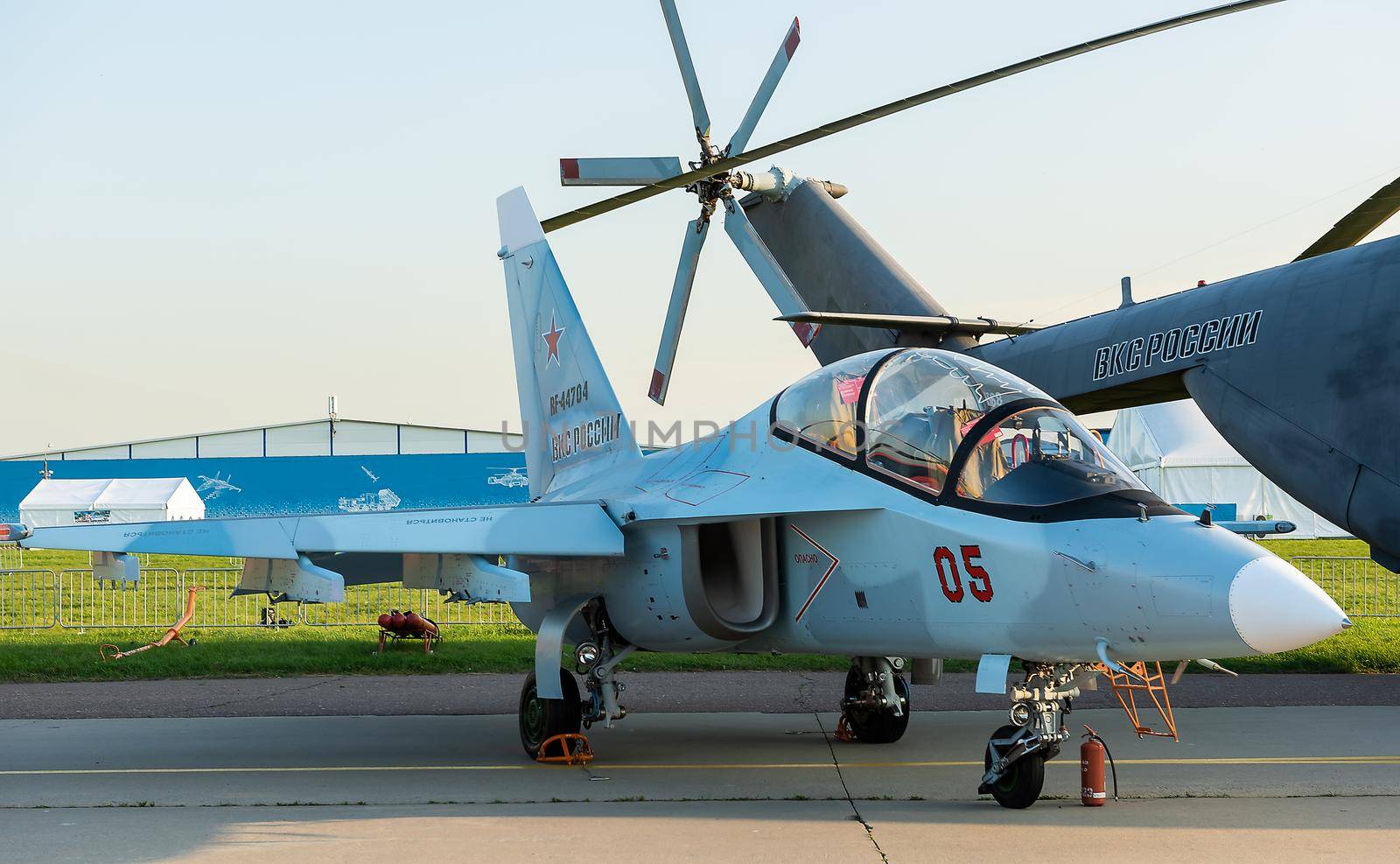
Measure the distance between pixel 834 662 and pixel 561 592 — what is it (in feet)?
18.2

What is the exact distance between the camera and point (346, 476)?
49.4 meters

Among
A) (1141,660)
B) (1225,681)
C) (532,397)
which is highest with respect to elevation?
(532,397)

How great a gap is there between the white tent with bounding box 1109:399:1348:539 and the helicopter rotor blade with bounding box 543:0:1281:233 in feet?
72.8

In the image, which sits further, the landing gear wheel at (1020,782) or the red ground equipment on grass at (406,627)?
the red ground equipment on grass at (406,627)

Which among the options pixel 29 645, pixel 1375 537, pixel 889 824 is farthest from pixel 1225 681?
pixel 29 645

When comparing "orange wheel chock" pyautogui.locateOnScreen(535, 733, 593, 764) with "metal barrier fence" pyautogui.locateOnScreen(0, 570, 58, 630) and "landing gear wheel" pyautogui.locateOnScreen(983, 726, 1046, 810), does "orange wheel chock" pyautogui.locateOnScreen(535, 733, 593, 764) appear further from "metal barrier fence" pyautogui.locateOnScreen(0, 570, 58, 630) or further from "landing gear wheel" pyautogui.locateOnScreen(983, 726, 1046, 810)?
"metal barrier fence" pyautogui.locateOnScreen(0, 570, 58, 630)

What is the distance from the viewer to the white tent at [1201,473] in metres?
31.9

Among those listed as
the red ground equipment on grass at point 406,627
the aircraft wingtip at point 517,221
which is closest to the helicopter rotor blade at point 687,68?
the aircraft wingtip at point 517,221

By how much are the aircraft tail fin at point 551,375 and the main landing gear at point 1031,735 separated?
13.6 ft

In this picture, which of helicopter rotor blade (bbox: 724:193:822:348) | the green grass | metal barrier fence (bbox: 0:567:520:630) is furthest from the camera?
metal barrier fence (bbox: 0:567:520:630)

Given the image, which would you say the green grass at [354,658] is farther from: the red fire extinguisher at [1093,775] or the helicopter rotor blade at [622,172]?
the red fire extinguisher at [1093,775]

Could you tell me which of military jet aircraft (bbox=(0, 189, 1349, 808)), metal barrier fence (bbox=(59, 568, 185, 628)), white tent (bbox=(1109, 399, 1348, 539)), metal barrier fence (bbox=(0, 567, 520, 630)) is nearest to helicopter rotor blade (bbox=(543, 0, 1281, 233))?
military jet aircraft (bbox=(0, 189, 1349, 808))

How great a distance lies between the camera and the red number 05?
625cm

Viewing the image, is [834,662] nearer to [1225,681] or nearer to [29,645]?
[1225,681]
